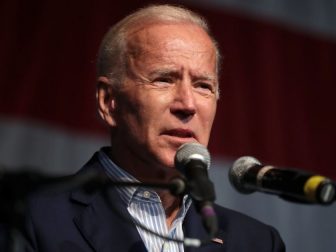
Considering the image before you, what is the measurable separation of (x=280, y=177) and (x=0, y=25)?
204cm

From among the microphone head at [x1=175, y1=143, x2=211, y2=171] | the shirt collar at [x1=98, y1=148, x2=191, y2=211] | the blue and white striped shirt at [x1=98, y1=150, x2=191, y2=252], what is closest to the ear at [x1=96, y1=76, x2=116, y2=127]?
the shirt collar at [x1=98, y1=148, x2=191, y2=211]

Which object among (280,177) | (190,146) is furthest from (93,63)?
(280,177)

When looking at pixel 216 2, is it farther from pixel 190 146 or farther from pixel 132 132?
pixel 190 146

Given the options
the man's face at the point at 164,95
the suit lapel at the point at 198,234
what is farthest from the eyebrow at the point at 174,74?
the suit lapel at the point at 198,234

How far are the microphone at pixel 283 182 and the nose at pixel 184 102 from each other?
445mm

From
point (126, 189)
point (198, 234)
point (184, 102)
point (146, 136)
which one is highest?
point (184, 102)

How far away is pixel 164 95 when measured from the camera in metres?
2.20

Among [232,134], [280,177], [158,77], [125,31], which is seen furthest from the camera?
[232,134]

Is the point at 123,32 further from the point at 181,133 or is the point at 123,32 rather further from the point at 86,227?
the point at 86,227

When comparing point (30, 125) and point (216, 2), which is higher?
point (216, 2)

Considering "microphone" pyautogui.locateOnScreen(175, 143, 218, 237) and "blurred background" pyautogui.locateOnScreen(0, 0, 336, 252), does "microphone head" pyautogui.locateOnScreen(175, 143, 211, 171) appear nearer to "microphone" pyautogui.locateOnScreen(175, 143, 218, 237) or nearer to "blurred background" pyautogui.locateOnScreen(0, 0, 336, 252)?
"microphone" pyautogui.locateOnScreen(175, 143, 218, 237)

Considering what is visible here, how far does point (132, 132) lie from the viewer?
89.6 inches

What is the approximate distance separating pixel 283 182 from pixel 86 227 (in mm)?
837

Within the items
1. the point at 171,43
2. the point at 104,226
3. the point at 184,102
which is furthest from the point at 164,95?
the point at 104,226
